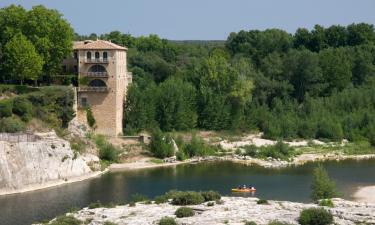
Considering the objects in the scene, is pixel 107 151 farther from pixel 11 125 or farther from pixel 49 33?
pixel 49 33

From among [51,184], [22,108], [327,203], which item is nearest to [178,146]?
[22,108]

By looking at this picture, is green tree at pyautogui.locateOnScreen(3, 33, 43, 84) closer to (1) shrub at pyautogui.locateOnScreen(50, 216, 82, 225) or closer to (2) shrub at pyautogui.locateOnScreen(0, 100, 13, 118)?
(2) shrub at pyautogui.locateOnScreen(0, 100, 13, 118)

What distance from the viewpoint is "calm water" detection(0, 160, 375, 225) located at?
5703 cm

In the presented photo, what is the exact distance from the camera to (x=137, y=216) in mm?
47781

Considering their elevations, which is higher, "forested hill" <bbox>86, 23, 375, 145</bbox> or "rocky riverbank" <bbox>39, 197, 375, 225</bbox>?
"forested hill" <bbox>86, 23, 375, 145</bbox>

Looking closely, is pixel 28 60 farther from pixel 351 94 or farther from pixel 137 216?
pixel 351 94

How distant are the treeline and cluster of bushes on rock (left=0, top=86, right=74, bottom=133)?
389 cm

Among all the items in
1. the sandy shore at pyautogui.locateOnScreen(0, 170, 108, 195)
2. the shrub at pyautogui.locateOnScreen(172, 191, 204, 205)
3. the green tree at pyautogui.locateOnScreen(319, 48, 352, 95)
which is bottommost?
the sandy shore at pyautogui.locateOnScreen(0, 170, 108, 195)

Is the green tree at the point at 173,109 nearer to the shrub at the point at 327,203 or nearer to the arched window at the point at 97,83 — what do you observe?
the arched window at the point at 97,83

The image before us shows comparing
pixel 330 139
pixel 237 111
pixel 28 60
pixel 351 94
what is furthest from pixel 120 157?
pixel 351 94

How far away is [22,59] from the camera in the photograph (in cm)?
7538

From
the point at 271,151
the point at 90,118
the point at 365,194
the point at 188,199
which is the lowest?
the point at 365,194

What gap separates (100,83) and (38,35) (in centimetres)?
764

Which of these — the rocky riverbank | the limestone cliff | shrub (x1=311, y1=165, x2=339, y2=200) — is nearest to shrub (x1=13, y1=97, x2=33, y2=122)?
the limestone cliff
